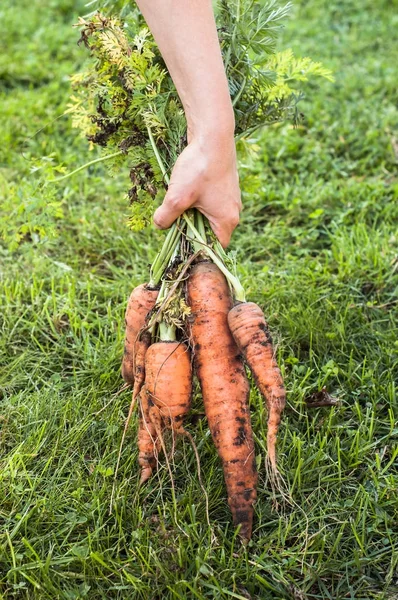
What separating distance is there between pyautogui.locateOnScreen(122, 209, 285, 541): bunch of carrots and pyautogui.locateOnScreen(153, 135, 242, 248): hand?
78mm

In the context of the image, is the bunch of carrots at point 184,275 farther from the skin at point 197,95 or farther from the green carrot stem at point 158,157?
the skin at point 197,95

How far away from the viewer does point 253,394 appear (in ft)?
7.76

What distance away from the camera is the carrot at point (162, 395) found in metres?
2.05

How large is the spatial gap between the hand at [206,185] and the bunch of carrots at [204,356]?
0.26 ft

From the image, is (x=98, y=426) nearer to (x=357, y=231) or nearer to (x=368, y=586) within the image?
(x=368, y=586)

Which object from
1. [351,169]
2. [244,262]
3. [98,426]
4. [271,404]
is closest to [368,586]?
[271,404]

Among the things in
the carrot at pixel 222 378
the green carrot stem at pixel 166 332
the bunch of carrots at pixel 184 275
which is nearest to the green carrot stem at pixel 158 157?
the bunch of carrots at pixel 184 275

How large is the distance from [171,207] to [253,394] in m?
0.75

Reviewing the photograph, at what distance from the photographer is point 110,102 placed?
Result: 2.32 meters

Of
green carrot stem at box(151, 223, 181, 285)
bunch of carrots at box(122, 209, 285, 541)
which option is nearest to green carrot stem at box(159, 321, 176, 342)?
bunch of carrots at box(122, 209, 285, 541)

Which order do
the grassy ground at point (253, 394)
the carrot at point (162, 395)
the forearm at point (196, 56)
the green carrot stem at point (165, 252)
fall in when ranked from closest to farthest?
the grassy ground at point (253, 394) < the forearm at point (196, 56) < the carrot at point (162, 395) < the green carrot stem at point (165, 252)

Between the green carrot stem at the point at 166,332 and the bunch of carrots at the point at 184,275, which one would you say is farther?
the green carrot stem at the point at 166,332

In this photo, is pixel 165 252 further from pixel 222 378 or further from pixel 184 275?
pixel 222 378

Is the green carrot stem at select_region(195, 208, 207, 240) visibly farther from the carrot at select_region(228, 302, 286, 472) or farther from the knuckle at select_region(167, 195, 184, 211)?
the carrot at select_region(228, 302, 286, 472)
